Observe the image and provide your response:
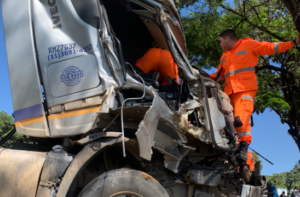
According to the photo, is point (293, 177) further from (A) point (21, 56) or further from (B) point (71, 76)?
(A) point (21, 56)

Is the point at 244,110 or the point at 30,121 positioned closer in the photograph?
the point at 30,121

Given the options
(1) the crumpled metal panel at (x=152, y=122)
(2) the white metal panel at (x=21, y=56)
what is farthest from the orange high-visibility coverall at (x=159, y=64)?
(2) the white metal panel at (x=21, y=56)

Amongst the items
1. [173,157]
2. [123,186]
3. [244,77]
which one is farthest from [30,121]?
[244,77]

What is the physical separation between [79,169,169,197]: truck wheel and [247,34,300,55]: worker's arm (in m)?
2.56

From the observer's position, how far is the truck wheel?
112 inches

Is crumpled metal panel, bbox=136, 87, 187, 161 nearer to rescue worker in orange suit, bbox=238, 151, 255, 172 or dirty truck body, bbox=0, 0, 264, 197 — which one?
dirty truck body, bbox=0, 0, 264, 197

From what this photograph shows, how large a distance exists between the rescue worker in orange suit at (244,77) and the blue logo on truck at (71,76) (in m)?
2.10

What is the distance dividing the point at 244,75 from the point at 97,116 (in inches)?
92.5

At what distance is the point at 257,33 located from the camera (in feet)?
28.1

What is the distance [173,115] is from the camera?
3.24m

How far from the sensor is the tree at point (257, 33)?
6801 mm

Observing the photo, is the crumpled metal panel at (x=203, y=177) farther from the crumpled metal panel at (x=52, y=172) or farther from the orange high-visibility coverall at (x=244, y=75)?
the crumpled metal panel at (x=52, y=172)

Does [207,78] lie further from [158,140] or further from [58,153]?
[58,153]

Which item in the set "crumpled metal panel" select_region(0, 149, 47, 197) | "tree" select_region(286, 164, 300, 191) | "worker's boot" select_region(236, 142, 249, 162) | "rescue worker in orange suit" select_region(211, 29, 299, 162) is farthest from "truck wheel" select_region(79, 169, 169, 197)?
"tree" select_region(286, 164, 300, 191)
